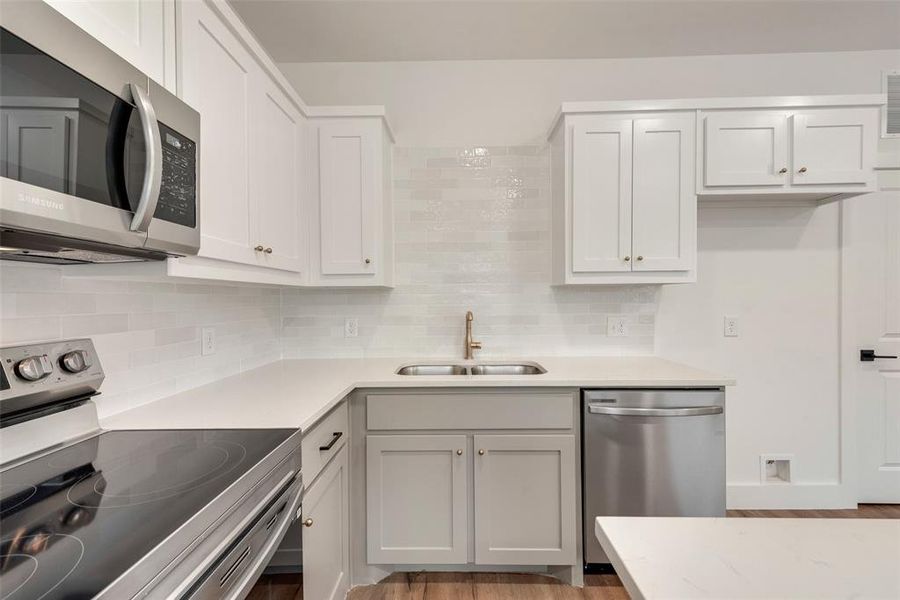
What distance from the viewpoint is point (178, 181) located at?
1.04m

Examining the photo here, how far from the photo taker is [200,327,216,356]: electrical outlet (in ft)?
5.73

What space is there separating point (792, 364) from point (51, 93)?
3.26 meters

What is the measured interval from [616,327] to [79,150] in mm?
2389

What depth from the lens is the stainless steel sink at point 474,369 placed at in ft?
7.59

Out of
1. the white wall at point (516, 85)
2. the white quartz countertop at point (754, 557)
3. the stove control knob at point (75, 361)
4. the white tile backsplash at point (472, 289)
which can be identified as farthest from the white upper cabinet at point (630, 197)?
the stove control knob at point (75, 361)

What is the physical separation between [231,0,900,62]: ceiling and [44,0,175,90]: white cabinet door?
112cm

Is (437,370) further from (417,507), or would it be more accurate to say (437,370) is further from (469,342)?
(417,507)

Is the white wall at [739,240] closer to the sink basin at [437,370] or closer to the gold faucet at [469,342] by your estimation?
the gold faucet at [469,342]

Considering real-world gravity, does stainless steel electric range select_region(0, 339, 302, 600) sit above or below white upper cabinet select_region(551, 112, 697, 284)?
below

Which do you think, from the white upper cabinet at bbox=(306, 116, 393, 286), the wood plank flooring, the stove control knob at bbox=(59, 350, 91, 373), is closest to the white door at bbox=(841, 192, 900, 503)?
the wood plank flooring

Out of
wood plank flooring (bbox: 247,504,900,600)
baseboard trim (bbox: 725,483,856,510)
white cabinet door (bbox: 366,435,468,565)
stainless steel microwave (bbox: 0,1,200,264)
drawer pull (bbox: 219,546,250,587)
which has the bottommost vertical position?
wood plank flooring (bbox: 247,504,900,600)

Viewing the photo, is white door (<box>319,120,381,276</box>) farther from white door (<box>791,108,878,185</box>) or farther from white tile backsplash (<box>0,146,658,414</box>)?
white door (<box>791,108,878,185</box>)

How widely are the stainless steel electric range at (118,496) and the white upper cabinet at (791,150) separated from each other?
2.25 metres

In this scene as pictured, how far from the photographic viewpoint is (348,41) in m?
2.28
